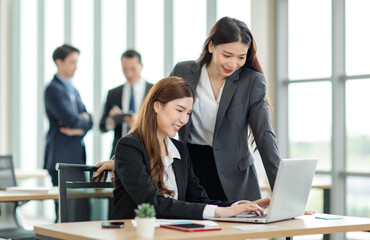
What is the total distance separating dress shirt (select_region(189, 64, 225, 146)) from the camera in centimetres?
294

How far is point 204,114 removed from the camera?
2.95 metres

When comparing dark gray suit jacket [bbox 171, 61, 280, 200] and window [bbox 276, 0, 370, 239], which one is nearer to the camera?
dark gray suit jacket [bbox 171, 61, 280, 200]

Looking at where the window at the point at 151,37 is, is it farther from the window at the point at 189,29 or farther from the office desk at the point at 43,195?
the office desk at the point at 43,195

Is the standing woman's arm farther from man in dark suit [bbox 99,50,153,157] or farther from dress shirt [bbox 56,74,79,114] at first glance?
dress shirt [bbox 56,74,79,114]

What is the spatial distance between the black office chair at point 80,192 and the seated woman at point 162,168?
0.22 metres

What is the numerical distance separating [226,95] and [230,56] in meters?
0.19

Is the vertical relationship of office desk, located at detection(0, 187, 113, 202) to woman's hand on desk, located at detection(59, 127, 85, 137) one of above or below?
below

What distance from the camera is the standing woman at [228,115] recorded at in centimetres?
281

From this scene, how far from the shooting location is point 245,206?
2.31 meters

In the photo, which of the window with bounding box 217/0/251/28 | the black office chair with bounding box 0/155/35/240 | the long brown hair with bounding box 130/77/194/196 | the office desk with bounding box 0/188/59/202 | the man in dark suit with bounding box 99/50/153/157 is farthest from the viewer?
the window with bounding box 217/0/251/28

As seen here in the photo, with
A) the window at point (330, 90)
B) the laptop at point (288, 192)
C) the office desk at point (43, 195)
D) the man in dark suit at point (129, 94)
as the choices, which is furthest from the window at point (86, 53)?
the laptop at point (288, 192)

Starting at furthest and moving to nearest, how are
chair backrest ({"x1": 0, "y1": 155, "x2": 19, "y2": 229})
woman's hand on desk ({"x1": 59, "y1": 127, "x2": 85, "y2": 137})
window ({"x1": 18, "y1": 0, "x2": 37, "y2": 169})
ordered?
window ({"x1": 18, "y1": 0, "x2": 37, "y2": 169}), woman's hand on desk ({"x1": 59, "y1": 127, "x2": 85, "y2": 137}), chair backrest ({"x1": 0, "y1": 155, "x2": 19, "y2": 229})

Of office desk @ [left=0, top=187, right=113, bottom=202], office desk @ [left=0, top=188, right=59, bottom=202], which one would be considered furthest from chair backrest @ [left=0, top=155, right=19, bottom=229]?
office desk @ [left=0, top=188, right=59, bottom=202]

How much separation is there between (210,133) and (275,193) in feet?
2.62
